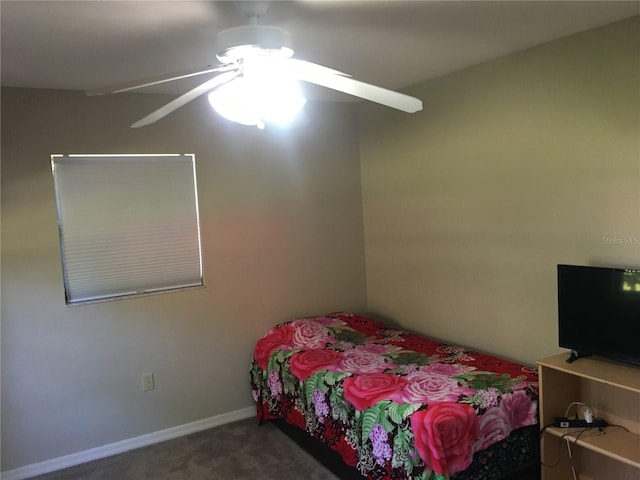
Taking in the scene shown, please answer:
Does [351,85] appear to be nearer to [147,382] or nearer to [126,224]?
[126,224]

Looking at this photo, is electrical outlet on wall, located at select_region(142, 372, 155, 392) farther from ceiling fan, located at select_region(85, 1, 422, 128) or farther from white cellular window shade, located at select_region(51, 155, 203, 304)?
ceiling fan, located at select_region(85, 1, 422, 128)

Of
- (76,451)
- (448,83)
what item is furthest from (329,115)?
Result: (76,451)

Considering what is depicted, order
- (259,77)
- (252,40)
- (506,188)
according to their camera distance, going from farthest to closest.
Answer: (506,188) < (259,77) < (252,40)

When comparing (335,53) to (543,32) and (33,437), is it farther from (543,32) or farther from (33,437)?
(33,437)

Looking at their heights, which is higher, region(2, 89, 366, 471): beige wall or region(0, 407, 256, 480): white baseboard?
region(2, 89, 366, 471): beige wall

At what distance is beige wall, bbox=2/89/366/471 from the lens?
3082 millimetres

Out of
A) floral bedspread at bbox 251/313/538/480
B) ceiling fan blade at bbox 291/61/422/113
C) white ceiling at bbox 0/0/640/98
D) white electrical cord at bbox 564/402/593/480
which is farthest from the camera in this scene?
white electrical cord at bbox 564/402/593/480

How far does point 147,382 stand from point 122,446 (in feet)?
1.41

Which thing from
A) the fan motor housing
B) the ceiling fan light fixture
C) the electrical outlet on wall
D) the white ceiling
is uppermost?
the white ceiling

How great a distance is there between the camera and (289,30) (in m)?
2.27

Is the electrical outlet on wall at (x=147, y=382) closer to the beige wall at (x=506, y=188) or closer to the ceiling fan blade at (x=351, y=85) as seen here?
the beige wall at (x=506, y=188)

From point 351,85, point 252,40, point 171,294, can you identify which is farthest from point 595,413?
point 171,294

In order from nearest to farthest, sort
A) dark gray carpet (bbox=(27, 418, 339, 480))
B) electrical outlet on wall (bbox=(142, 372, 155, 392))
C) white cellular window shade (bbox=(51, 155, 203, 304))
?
1. dark gray carpet (bbox=(27, 418, 339, 480))
2. white cellular window shade (bbox=(51, 155, 203, 304))
3. electrical outlet on wall (bbox=(142, 372, 155, 392))

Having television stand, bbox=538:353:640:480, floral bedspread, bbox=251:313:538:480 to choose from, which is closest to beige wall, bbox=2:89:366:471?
floral bedspread, bbox=251:313:538:480
